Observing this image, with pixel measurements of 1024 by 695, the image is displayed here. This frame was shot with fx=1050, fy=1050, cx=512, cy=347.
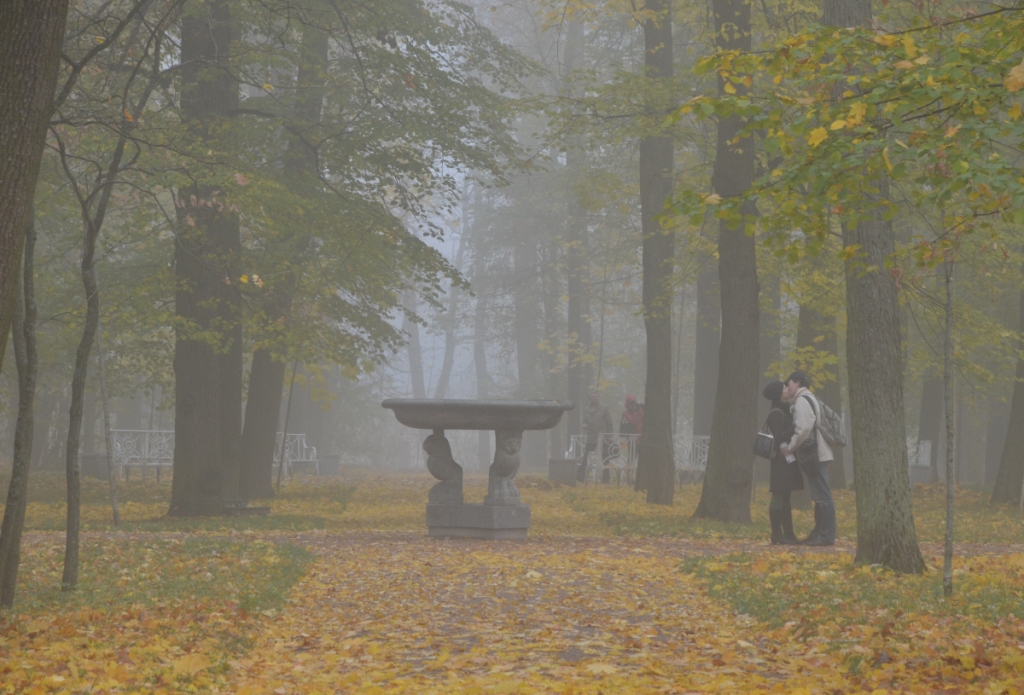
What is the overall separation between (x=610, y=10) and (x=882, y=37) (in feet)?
40.2

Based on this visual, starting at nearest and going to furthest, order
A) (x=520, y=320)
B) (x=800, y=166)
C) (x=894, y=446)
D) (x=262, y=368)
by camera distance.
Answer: (x=800, y=166) → (x=894, y=446) → (x=262, y=368) → (x=520, y=320)

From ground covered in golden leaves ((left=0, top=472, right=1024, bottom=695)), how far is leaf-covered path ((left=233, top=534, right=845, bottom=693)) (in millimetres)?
22

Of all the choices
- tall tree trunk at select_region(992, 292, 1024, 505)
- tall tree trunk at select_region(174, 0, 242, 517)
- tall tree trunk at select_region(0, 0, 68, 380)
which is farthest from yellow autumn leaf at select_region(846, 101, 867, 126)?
tall tree trunk at select_region(992, 292, 1024, 505)

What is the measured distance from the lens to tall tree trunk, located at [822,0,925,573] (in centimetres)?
786

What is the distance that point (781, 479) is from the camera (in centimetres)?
1147

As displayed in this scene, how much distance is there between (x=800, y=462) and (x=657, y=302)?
5.95 m

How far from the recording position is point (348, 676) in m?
5.31

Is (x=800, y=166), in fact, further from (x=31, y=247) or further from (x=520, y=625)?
(x=31, y=247)

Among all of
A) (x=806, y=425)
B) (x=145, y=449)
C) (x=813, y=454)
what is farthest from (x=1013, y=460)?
(x=145, y=449)

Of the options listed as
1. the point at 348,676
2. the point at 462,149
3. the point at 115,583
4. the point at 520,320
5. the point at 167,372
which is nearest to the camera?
the point at 348,676

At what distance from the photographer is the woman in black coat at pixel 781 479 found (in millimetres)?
11438

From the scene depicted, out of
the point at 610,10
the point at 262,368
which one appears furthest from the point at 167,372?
the point at 610,10

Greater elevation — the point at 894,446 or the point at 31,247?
the point at 31,247

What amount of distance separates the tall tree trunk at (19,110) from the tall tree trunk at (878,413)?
5533 mm
